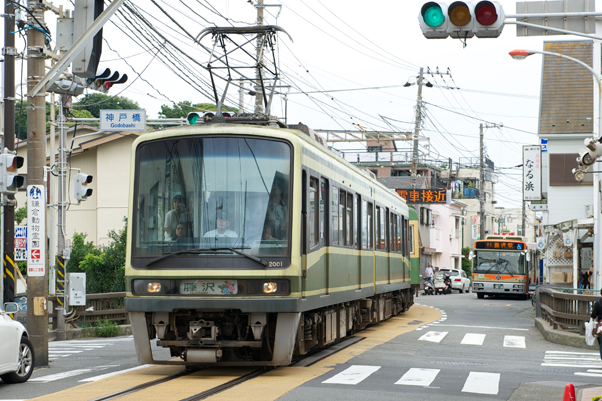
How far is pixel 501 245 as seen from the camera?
40.9 m

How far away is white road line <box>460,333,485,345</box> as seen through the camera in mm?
17469

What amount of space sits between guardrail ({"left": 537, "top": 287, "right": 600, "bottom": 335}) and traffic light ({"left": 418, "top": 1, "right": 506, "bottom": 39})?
29.2ft

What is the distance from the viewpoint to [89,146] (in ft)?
126

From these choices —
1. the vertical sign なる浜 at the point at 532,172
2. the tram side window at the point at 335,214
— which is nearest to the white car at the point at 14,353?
the tram side window at the point at 335,214

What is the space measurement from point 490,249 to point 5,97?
1159 inches

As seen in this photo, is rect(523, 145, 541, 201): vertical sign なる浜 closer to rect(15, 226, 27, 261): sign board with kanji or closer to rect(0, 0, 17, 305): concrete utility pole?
rect(15, 226, 27, 261): sign board with kanji

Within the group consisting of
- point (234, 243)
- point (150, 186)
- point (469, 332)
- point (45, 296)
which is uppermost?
point (150, 186)

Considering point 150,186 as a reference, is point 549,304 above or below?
below

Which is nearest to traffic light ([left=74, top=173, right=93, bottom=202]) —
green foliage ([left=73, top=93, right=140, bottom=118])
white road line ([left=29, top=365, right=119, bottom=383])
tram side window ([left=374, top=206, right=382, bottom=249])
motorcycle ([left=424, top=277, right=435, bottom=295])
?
tram side window ([left=374, top=206, right=382, bottom=249])

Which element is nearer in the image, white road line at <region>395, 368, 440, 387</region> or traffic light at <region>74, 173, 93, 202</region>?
white road line at <region>395, 368, 440, 387</region>

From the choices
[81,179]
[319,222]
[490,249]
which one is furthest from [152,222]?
[490,249]

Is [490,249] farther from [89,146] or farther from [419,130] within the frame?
[89,146]

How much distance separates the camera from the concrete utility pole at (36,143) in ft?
43.7

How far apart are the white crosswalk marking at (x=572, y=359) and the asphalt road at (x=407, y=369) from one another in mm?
18
